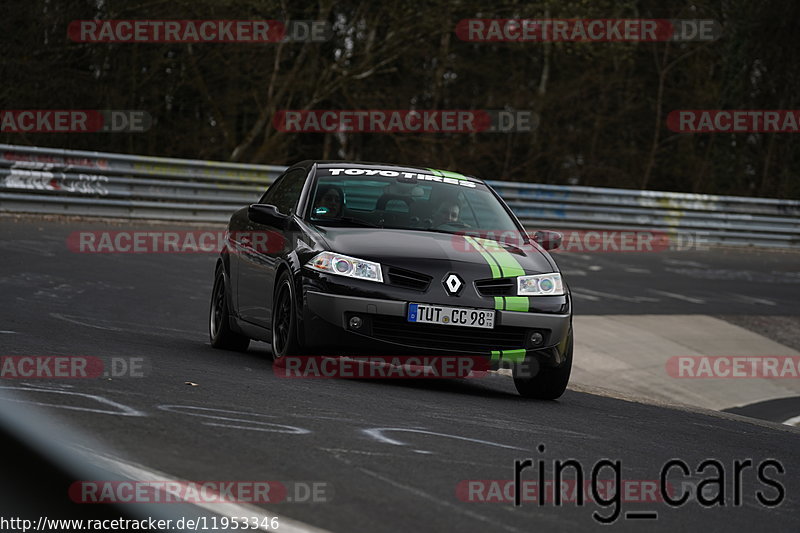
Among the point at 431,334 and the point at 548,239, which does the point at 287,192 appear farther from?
the point at 431,334

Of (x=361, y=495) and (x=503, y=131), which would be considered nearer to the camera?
(x=361, y=495)

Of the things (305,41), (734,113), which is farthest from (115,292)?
(734,113)

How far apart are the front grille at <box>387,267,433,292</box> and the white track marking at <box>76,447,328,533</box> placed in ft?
12.4

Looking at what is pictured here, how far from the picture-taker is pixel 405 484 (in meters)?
5.19

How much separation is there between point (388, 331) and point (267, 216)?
1505 mm

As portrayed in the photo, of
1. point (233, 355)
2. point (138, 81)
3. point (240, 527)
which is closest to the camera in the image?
point (240, 527)

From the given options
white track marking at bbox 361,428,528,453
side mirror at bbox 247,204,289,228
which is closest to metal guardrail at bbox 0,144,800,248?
side mirror at bbox 247,204,289,228

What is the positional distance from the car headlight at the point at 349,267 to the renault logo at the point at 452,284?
1.33ft

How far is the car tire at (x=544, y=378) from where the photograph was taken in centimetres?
905

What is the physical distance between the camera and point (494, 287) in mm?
8711

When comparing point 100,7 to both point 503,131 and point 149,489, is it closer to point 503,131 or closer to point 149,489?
point 503,131

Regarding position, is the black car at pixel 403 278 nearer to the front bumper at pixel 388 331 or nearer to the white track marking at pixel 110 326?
the front bumper at pixel 388 331

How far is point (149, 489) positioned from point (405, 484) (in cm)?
104

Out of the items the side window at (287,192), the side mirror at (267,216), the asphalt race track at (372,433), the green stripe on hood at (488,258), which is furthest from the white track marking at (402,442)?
the side window at (287,192)
